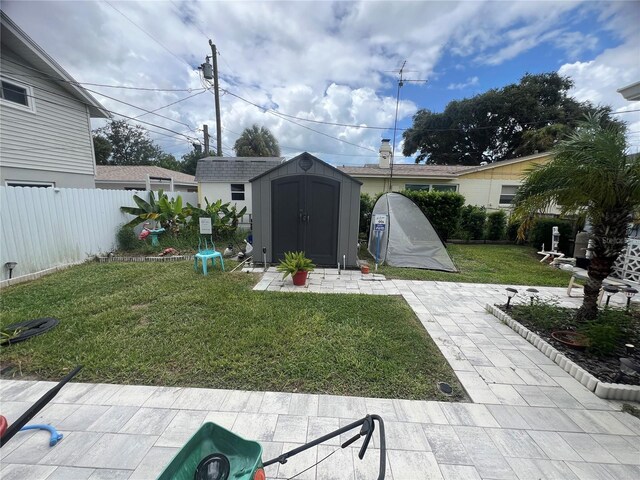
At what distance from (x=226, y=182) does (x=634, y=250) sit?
13.7m

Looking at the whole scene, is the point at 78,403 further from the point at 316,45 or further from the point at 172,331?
the point at 316,45

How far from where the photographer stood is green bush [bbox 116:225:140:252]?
7.34 m

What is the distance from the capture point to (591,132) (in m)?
3.18

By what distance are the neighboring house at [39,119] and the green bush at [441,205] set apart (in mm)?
11304

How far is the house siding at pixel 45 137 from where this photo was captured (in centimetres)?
659

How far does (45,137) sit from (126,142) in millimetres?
25987

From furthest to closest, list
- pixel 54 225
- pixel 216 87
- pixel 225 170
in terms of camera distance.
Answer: pixel 225 170, pixel 216 87, pixel 54 225

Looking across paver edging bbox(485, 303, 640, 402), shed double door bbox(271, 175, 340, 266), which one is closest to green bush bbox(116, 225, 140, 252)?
shed double door bbox(271, 175, 340, 266)

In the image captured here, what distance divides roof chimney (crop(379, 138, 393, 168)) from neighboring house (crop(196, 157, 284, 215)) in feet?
22.0

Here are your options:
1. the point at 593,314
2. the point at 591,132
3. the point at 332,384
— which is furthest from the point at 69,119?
the point at 593,314

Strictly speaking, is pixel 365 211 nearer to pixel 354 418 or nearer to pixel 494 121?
pixel 354 418

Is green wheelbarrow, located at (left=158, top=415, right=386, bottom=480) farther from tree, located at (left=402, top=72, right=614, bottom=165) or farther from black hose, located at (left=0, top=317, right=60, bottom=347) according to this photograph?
tree, located at (left=402, top=72, right=614, bottom=165)

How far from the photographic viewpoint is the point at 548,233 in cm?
923

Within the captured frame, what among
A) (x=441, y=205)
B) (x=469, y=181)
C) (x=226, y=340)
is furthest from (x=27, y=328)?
(x=469, y=181)
